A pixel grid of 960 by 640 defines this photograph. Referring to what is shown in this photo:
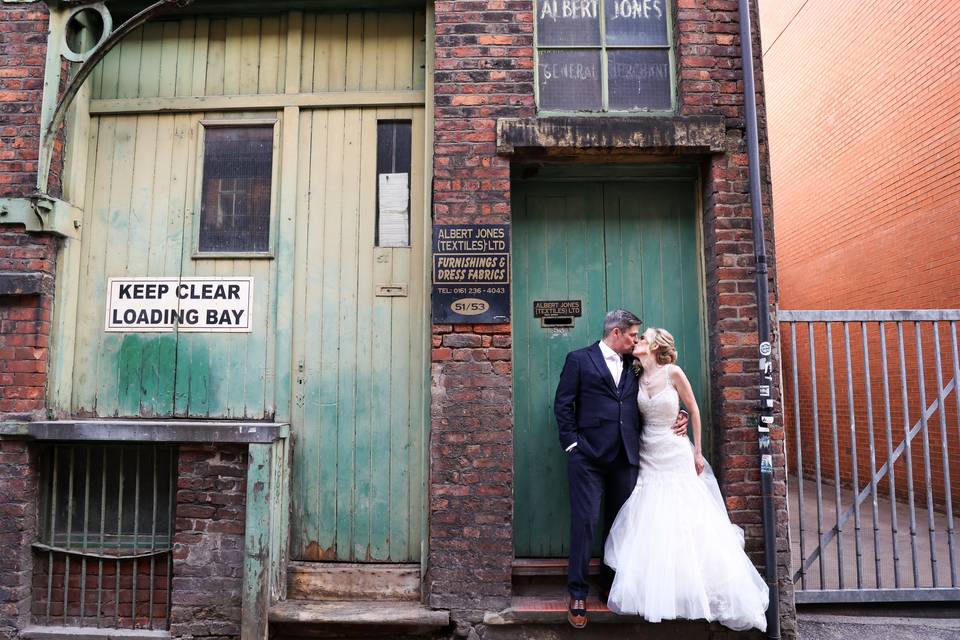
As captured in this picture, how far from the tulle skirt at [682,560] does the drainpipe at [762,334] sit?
0.14 m

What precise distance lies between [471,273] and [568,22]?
2.00 m

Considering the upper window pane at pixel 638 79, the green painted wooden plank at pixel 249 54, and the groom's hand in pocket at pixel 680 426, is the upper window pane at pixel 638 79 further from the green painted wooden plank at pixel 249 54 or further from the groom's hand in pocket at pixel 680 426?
the green painted wooden plank at pixel 249 54

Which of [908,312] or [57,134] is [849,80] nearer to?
[908,312]

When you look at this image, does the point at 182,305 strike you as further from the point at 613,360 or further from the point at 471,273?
the point at 613,360

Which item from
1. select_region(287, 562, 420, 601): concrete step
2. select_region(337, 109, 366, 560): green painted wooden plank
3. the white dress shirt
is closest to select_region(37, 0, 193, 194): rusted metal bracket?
select_region(337, 109, 366, 560): green painted wooden plank

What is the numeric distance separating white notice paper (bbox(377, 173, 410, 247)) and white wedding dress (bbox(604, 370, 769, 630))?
199 cm

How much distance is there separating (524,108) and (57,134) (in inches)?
128

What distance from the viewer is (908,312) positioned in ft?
14.1

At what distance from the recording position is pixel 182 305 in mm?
4445

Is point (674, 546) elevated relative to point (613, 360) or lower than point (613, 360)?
lower

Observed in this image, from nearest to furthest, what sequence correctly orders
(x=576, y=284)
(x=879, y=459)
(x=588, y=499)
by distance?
1. (x=588, y=499)
2. (x=576, y=284)
3. (x=879, y=459)

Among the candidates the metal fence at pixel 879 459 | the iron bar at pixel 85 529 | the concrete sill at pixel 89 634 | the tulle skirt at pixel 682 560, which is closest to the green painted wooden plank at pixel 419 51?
the metal fence at pixel 879 459

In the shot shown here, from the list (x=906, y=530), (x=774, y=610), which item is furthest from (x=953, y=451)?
(x=774, y=610)

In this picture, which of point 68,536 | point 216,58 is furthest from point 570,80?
point 68,536
